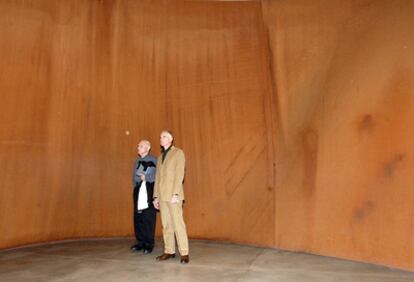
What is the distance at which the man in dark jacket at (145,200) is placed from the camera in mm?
5523

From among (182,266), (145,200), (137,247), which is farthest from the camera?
(137,247)

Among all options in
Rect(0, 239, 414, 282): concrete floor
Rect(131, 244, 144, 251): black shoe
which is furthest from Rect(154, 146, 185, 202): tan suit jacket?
Rect(131, 244, 144, 251): black shoe

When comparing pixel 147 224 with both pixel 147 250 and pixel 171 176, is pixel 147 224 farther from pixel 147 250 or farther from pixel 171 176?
pixel 171 176

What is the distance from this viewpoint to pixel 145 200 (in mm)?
5516

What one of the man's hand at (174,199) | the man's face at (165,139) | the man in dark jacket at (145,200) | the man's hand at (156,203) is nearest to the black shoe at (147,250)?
the man in dark jacket at (145,200)

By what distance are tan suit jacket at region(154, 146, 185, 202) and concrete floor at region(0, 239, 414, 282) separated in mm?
818

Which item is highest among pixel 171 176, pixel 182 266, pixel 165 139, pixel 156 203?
pixel 165 139

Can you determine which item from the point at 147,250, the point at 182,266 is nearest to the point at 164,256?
the point at 182,266

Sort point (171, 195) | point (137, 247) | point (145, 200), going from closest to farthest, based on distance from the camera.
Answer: point (171, 195) → point (145, 200) → point (137, 247)

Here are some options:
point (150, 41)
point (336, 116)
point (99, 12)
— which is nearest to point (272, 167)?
point (336, 116)

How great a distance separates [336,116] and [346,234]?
1485 millimetres

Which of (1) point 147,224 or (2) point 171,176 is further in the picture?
(1) point 147,224

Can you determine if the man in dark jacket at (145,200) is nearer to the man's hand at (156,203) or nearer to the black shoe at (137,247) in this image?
the black shoe at (137,247)

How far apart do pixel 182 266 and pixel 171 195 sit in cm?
82
